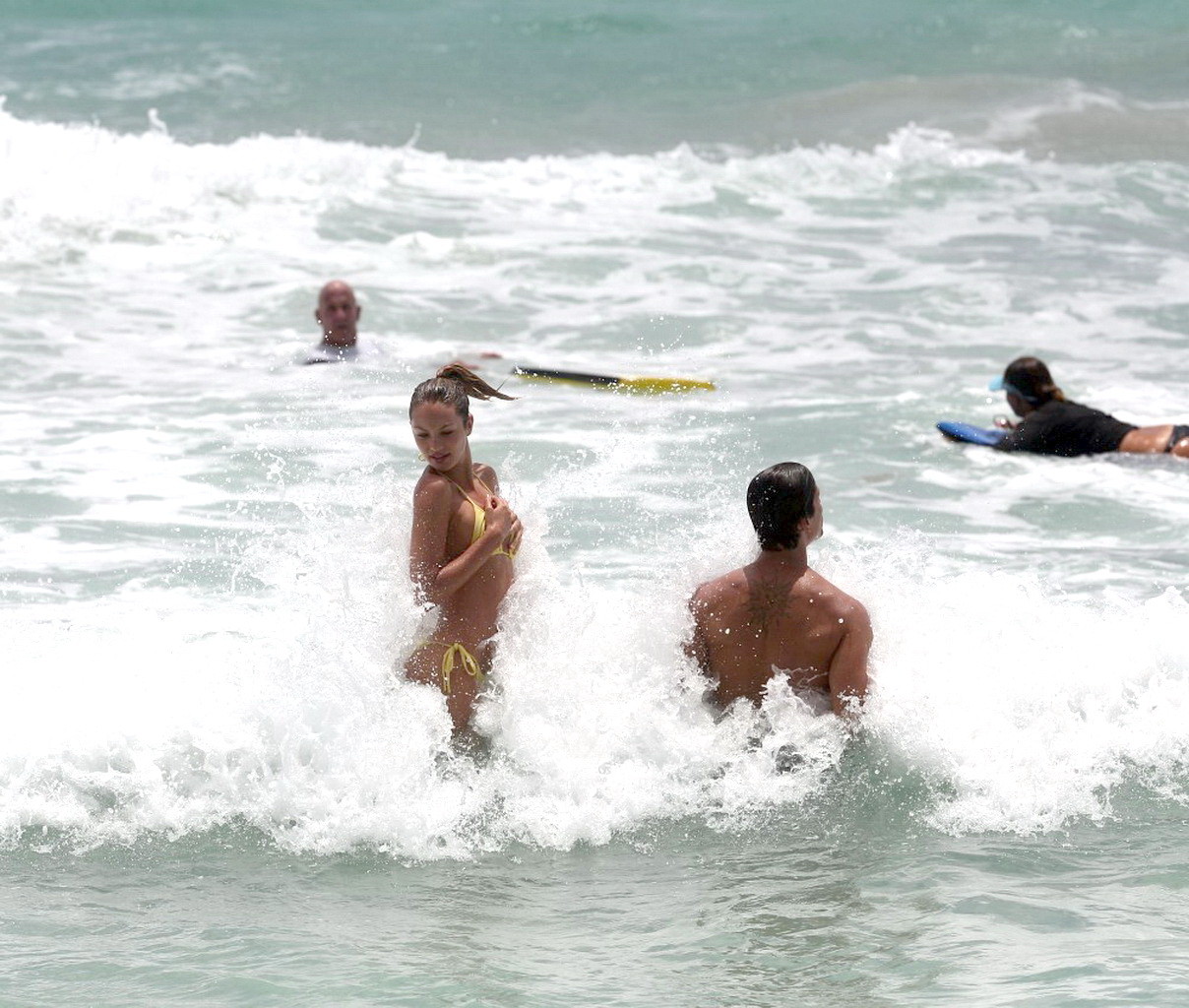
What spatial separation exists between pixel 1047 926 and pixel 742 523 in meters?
2.48

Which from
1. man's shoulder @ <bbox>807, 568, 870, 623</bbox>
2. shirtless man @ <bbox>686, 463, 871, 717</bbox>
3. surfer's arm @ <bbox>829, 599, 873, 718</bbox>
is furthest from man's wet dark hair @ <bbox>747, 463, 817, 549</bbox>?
surfer's arm @ <bbox>829, 599, 873, 718</bbox>

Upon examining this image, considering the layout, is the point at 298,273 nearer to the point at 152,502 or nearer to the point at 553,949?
the point at 152,502

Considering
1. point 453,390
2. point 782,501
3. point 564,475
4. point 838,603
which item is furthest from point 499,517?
point 564,475

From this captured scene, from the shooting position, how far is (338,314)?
1287 centimetres

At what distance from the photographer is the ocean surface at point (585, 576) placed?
187 inches

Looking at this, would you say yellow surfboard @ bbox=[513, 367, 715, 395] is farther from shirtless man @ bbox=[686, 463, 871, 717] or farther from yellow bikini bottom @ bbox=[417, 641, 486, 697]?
shirtless man @ bbox=[686, 463, 871, 717]

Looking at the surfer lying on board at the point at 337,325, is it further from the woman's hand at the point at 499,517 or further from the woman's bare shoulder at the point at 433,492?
the woman's bare shoulder at the point at 433,492

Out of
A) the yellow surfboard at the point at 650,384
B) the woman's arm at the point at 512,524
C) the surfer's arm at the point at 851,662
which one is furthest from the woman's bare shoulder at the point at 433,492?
the yellow surfboard at the point at 650,384

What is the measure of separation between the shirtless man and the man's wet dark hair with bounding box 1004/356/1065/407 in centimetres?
591

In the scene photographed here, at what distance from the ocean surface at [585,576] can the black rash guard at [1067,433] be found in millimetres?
218

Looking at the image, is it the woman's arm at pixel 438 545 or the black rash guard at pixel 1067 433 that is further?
the black rash guard at pixel 1067 433

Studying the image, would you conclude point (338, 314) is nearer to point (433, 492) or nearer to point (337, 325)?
point (337, 325)

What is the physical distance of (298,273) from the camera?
16.1m

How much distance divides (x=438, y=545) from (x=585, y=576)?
103 inches
